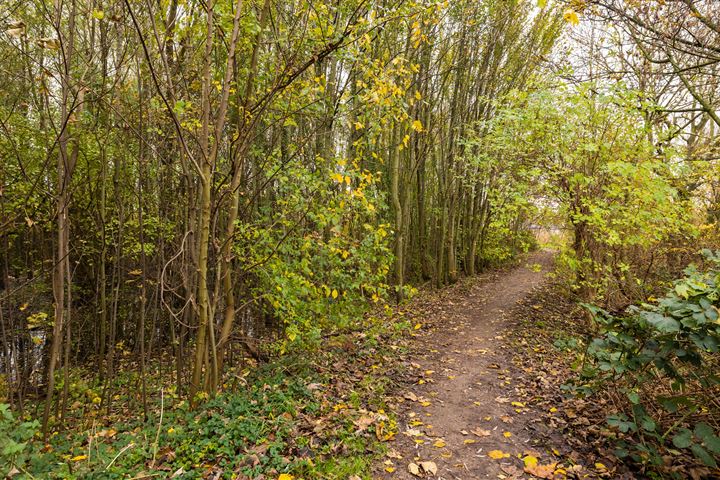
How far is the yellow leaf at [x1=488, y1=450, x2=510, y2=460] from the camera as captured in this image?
3.60 meters

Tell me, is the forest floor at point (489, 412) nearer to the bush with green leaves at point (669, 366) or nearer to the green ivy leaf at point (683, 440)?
the bush with green leaves at point (669, 366)

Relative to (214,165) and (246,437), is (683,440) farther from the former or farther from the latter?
(214,165)

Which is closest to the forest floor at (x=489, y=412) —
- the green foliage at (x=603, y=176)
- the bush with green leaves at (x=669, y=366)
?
the bush with green leaves at (x=669, y=366)

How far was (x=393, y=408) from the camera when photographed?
15.0 ft

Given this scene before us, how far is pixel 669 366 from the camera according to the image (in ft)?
9.84

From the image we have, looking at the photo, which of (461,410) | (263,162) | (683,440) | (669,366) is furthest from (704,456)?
(263,162)

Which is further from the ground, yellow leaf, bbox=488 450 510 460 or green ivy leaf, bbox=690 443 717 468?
green ivy leaf, bbox=690 443 717 468

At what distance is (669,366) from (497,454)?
5.46ft

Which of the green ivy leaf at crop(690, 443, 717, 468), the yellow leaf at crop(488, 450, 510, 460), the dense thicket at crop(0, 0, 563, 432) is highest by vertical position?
the dense thicket at crop(0, 0, 563, 432)

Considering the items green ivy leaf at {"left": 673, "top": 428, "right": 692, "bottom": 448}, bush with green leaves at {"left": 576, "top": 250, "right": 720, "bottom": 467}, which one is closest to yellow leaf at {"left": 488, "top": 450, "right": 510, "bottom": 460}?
bush with green leaves at {"left": 576, "top": 250, "right": 720, "bottom": 467}

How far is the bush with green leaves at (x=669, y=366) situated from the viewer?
9.20 feet

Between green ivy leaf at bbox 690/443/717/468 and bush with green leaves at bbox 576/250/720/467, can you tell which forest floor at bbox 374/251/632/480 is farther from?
green ivy leaf at bbox 690/443/717/468

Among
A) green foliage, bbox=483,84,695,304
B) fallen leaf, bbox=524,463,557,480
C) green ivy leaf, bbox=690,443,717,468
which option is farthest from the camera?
green foliage, bbox=483,84,695,304

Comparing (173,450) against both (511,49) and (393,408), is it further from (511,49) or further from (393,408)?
(511,49)
